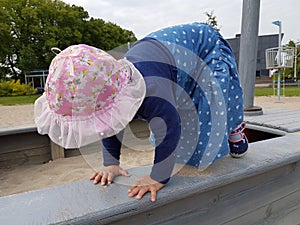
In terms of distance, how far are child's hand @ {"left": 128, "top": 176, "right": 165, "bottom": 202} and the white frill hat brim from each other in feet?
0.51

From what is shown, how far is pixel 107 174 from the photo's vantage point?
806 millimetres

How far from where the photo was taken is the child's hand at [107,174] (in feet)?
2.55

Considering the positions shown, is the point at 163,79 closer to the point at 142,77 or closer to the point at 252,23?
the point at 142,77

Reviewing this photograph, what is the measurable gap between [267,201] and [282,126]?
0.65 m

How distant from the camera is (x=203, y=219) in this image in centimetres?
82

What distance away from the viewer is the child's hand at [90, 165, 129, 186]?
78 centimetres

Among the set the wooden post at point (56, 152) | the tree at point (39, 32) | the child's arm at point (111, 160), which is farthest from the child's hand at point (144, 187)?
the tree at point (39, 32)

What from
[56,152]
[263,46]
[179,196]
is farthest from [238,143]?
[263,46]

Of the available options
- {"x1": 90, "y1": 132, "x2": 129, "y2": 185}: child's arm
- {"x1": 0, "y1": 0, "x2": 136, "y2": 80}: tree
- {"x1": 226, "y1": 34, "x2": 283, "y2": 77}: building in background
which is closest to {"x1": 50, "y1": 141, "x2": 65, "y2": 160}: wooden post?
{"x1": 90, "y1": 132, "x2": 129, "y2": 185}: child's arm

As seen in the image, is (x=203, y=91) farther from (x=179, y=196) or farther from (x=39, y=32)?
(x=39, y=32)

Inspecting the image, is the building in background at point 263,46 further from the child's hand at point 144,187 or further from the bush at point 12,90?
the child's hand at point 144,187

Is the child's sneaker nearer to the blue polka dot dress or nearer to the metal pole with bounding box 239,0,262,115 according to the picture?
the blue polka dot dress

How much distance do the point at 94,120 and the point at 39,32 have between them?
51.8 ft

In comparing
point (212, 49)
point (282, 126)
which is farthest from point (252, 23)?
point (212, 49)
